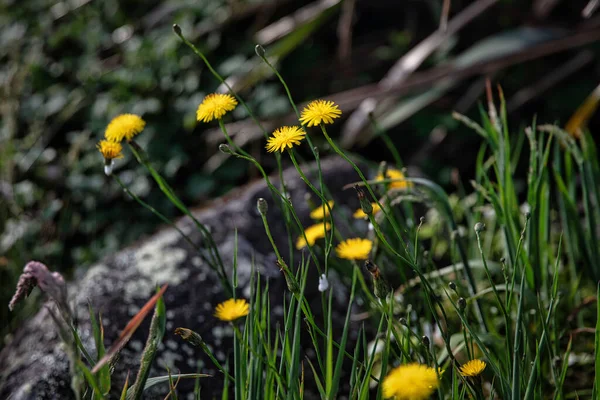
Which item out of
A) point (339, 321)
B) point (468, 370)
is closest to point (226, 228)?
point (339, 321)

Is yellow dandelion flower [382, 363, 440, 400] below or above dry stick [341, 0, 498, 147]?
below

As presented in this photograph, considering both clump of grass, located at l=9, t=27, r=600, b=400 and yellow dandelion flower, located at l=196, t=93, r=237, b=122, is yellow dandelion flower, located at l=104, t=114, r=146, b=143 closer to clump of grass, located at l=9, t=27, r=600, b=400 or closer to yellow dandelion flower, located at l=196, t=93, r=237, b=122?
clump of grass, located at l=9, t=27, r=600, b=400

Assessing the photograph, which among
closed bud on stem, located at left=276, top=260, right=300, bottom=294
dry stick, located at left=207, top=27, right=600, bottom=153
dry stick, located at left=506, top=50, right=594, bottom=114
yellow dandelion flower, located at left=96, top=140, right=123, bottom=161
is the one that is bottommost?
closed bud on stem, located at left=276, top=260, right=300, bottom=294

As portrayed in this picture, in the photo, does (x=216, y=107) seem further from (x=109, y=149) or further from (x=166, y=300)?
(x=166, y=300)

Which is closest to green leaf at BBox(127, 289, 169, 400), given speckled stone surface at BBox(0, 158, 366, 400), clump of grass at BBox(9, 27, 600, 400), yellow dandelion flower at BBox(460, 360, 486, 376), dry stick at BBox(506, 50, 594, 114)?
clump of grass at BBox(9, 27, 600, 400)

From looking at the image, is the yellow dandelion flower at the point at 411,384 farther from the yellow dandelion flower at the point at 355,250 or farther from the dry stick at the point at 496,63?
the dry stick at the point at 496,63

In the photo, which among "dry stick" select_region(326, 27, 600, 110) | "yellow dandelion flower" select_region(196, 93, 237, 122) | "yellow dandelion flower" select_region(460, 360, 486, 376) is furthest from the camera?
"dry stick" select_region(326, 27, 600, 110)

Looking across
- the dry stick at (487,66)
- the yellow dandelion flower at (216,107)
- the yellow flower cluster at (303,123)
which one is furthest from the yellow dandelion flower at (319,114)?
the dry stick at (487,66)

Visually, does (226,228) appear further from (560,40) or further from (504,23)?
(504,23)
